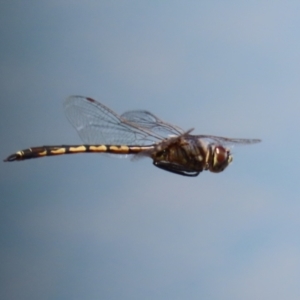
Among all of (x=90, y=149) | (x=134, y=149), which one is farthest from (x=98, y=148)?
(x=134, y=149)

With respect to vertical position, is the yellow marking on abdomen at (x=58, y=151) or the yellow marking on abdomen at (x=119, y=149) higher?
the yellow marking on abdomen at (x=119, y=149)

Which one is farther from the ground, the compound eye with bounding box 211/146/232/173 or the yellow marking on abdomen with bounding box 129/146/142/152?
the yellow marking on abdomen with bounding box 129/146/142/152

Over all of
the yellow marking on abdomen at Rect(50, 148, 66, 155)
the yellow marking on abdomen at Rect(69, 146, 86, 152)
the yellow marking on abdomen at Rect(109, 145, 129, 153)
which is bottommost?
the yellow marking on abdomen at Rect(50, 148, 66, 155)

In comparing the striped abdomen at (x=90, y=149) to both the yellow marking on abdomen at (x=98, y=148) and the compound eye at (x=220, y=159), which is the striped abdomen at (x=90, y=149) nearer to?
the yellow marking on abdomen at (x=98, y=148)

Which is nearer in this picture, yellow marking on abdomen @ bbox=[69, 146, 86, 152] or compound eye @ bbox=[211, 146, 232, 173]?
compound eye @ bbox=[211, 146, 232, 173]

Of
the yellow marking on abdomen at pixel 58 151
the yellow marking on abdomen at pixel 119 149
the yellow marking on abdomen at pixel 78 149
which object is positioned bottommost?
the yellow marking on abdomen at pixel 58 151

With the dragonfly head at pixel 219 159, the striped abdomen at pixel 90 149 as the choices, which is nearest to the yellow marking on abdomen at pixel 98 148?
the striped abdomen at pixel 90 149

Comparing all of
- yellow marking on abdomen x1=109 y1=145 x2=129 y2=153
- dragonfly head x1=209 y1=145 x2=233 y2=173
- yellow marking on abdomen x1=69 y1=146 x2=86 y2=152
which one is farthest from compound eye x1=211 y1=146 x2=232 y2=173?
yellow marking on abdomen x1=69 y1=146 x2=86 y2=152

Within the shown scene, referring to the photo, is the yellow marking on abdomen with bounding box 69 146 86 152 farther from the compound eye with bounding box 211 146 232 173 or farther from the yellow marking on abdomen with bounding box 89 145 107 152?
the compound eye with bounding box 211 146 232 173

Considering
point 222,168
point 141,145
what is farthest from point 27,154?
point 222,168
